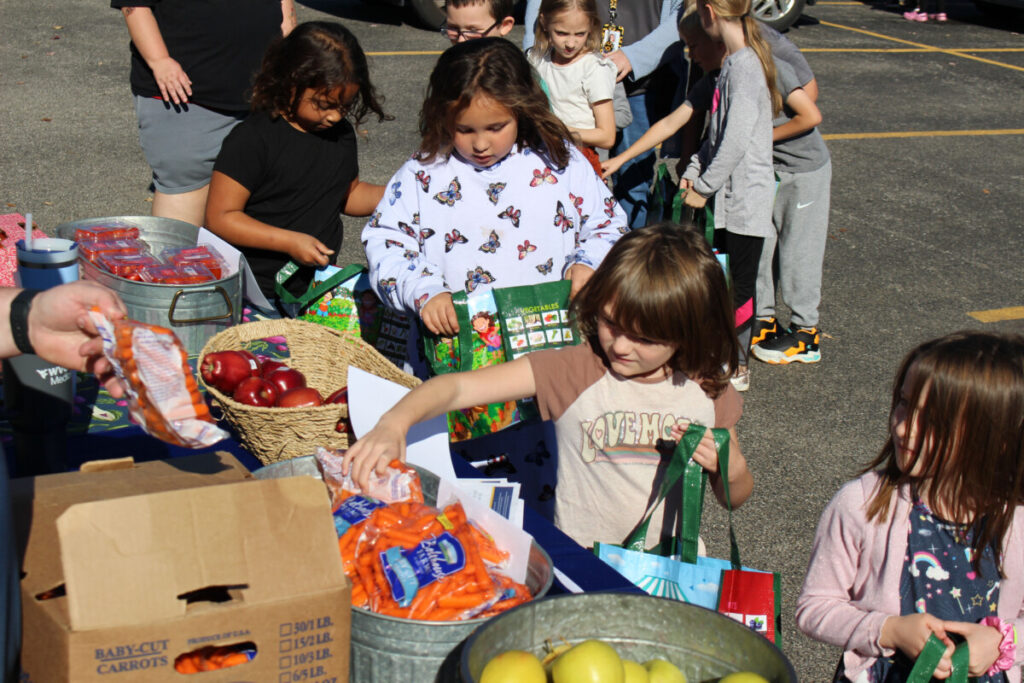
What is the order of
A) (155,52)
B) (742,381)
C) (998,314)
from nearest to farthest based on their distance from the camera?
1. (155,52)
2. (742,381)
3. (998,314)

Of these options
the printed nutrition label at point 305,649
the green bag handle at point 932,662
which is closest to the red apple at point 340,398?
the printed nutrition label at point 305,649

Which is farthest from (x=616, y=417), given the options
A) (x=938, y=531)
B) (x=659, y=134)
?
(x=659, y=134)

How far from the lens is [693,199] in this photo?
14.5 feet

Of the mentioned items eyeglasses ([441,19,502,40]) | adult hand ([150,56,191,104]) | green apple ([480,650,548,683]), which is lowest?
green apple ([480,650,548,683])

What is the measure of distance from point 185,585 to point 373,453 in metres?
0.57

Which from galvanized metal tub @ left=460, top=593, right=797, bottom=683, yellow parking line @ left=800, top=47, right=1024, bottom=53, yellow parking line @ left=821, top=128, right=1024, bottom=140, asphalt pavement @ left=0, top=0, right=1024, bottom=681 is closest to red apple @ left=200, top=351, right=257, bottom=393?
galvanized metal tub @ left=460, top=593, right=797, bottom=683

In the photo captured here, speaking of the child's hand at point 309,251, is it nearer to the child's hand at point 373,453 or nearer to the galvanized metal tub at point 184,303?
the galvanized metal tub at point 184,303

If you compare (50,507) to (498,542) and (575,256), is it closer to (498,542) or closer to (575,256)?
(498,542)

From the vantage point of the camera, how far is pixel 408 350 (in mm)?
3324

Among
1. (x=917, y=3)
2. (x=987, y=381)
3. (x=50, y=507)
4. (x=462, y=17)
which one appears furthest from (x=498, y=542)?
(x=917, y=3)

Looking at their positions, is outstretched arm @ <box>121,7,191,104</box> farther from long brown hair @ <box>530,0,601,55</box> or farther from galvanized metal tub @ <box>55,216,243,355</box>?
long brown hair @ <box>530,0,601,55</box>

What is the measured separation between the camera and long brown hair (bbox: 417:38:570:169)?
113 inches

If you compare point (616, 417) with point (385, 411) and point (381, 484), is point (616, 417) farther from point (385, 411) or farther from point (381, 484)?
point (381, 484)

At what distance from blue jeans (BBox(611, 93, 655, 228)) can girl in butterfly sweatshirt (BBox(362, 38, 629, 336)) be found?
2.64 meters
